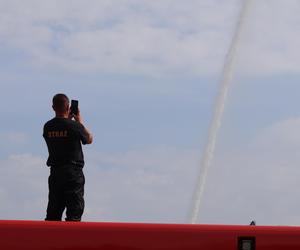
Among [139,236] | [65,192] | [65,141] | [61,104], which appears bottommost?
[139,236]

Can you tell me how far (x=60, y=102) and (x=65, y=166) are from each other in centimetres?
68

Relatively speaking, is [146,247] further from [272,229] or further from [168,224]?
[272,229]

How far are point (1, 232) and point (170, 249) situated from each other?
46.3 inches

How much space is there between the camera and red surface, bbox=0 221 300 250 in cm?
446

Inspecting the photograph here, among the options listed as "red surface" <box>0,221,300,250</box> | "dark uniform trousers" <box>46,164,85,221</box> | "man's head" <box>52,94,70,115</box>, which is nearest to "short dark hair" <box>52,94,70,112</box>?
"man's head" <box>52,94,70,115</box>

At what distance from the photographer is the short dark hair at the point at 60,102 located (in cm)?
685

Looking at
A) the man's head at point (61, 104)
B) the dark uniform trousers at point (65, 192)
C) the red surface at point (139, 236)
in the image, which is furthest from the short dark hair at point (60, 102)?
the red surface at point (139, 236)

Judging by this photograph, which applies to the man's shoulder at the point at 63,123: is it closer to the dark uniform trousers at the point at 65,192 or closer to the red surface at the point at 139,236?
the dark uniform trousers at the point at 65,192

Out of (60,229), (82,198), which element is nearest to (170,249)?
(60,229)

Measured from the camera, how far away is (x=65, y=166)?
264 inches

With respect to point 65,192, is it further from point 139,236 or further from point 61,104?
point 139,236

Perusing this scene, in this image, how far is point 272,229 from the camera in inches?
178

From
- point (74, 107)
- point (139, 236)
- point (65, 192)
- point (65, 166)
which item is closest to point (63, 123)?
point (74, 107)

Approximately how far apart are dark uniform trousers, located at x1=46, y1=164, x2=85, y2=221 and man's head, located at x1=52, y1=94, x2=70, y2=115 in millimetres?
589
